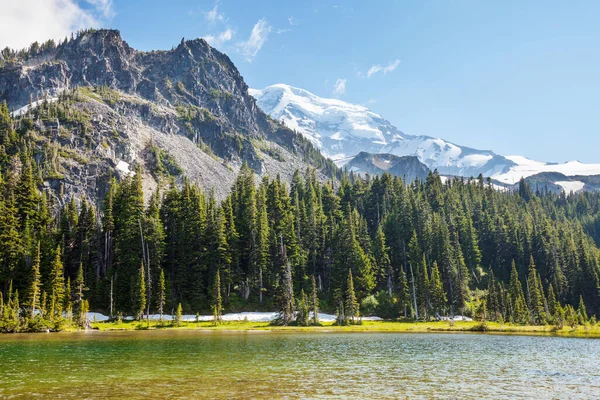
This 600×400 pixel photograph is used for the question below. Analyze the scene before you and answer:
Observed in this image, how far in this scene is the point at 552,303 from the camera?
10988cm

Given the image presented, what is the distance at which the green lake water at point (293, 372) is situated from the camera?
24781 millimetres

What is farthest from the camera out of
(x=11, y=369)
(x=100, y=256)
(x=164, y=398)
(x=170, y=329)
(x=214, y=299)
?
(x=100, y=256)

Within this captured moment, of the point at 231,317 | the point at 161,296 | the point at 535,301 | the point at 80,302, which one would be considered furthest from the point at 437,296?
the point at 80,302

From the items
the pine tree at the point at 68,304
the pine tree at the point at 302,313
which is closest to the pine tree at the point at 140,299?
the pine tree at the point at 68,304

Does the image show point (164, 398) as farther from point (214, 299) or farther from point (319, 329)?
point (214, 299)

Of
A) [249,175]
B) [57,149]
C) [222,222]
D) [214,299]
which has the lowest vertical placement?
[214,299]

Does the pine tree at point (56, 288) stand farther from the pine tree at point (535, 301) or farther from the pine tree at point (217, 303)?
the pine tree at point (535, 301)

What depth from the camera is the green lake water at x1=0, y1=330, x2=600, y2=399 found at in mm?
24781

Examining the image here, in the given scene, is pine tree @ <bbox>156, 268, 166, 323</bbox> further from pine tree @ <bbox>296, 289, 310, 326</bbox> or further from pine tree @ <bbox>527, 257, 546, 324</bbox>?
pine tree @ <bbox>527, 257, 546, 324</bbox>

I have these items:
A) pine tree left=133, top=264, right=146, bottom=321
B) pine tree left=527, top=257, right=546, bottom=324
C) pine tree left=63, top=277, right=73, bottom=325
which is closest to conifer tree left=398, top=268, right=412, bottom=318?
pine tree left=527, top=257, right=546, bottom=324

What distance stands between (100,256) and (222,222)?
1155 inches

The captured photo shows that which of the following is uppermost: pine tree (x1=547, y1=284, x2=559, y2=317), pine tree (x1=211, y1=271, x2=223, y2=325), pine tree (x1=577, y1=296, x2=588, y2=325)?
pine tree (x1=211, y1=271, x2=223, y2=325)

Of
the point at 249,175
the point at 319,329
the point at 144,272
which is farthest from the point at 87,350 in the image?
the point at 249,175

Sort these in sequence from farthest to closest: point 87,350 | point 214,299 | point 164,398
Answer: point 214,299, point 87,350, point 164,398
